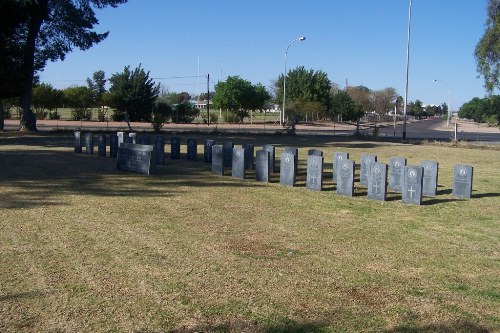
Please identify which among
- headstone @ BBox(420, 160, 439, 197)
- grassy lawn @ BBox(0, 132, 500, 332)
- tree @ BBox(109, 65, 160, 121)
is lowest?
grassy lawn @ BBox(0, 132, 500, 332)

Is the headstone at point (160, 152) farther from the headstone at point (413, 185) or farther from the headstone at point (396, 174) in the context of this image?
the headstone at point (413, 185)

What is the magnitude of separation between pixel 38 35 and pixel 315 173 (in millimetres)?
26895

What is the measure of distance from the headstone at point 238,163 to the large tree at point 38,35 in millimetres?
19302

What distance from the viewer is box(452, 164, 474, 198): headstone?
13375 mm

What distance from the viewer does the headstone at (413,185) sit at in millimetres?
12102

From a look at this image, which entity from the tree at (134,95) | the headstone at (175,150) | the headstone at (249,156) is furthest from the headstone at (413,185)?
the tree at (134,95)

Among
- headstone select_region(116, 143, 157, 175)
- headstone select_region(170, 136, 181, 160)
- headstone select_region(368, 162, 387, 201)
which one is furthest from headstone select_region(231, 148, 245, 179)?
headstone select_region(170, 136, 181, 160)

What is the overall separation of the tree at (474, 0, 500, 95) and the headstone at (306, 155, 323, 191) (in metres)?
26.5

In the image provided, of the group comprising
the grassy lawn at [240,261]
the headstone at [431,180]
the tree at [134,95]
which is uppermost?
the tree at [134,95]

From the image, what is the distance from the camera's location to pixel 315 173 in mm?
13922

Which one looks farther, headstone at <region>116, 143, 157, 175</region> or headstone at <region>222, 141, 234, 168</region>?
headstone at <region>222, 141, 234, 168</region>

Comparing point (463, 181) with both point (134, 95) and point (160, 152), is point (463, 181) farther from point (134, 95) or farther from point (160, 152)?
point (134, 95)

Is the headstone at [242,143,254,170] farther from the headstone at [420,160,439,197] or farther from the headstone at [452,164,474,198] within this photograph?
the headstone at [452,164,474,198]

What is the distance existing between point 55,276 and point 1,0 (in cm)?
2532
